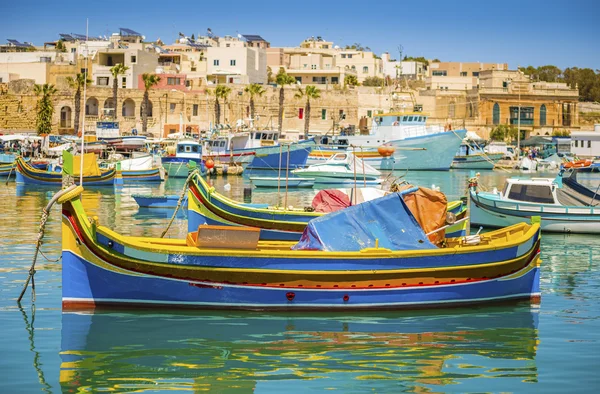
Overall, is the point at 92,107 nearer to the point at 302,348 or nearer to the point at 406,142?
the point at 406,142

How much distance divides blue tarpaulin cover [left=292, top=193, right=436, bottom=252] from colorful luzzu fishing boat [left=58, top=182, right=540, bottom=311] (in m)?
0.02

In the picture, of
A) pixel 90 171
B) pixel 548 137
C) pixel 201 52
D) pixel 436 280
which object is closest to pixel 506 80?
pixel 548 137

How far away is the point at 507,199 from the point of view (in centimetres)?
2423

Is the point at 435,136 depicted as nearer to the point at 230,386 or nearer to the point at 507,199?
the point at 507,199

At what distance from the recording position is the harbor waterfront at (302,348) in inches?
408

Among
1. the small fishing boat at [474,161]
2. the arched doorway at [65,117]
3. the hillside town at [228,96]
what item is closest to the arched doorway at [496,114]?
the hillside town at [228,96]

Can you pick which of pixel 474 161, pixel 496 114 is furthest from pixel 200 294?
pixel 496 114

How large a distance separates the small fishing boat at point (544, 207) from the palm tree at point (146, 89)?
49879 mm

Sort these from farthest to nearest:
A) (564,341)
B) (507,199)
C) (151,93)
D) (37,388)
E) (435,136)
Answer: (151,93) → (435,136) → (507,199) → (564,341) → (37,388)

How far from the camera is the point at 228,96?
75.7m

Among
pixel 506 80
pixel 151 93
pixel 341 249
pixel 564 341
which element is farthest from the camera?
pixel 506 80

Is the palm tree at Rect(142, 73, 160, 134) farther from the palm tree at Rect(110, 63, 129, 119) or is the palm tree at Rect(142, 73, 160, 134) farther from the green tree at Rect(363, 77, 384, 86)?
the green tree at Rect(363, 77, 384, 86)

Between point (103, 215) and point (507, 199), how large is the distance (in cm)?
1297

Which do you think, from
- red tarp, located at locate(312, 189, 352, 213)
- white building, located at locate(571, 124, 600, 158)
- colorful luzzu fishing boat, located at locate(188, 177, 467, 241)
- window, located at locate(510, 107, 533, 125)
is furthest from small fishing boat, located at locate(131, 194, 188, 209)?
window, located at locate(510, 107, 533, 125)
